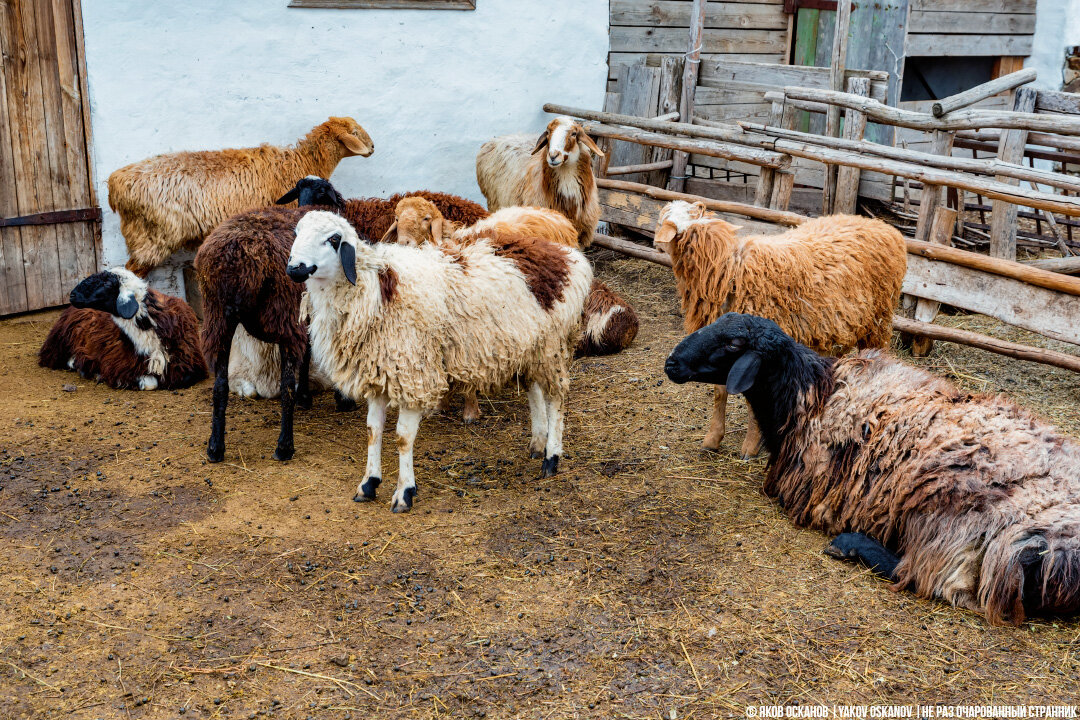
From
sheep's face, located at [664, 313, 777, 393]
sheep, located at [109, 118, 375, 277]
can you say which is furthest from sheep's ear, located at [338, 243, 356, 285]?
sheep, located at [109, 118, 375, 277]

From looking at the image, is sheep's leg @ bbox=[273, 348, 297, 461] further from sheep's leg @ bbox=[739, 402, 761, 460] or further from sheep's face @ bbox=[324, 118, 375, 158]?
sheep's face @ bbox=[324, 118, 375, 158]

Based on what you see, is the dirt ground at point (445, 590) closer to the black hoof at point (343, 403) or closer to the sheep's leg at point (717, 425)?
the sheep's leg at point (717, 425)

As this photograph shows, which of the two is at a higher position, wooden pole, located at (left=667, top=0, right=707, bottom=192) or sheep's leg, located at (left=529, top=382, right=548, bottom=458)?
wooden pole, located at (left=667, top=0, right=707, bottom=192)

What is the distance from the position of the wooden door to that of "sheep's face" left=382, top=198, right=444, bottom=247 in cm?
315

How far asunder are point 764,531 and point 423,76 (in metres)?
6.72

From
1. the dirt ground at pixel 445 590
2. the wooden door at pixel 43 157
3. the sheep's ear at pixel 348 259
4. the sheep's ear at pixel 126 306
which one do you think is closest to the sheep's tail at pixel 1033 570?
the dirt ground at pixel 445 590

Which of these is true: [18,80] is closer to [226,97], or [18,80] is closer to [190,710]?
[226,97]

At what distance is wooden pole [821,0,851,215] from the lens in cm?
896

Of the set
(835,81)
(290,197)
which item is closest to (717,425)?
(290,197)

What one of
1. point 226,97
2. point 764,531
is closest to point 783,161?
point 764,531

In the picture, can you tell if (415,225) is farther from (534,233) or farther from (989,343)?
(989,343)

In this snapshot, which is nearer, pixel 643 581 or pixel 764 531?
pixel 643 581

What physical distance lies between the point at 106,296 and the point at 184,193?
139 centimetres

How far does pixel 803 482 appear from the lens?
503 centimetres
